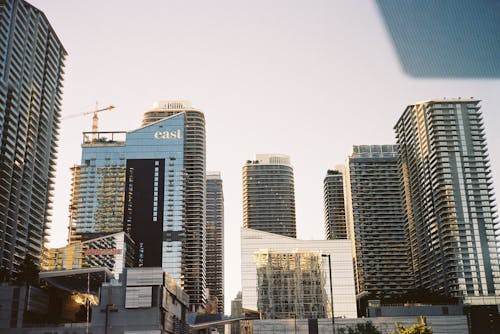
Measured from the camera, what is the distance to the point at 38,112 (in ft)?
608

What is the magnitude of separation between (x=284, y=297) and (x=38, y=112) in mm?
96112

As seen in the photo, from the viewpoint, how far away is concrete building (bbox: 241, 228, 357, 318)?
153m

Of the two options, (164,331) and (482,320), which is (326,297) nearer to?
(482,320)

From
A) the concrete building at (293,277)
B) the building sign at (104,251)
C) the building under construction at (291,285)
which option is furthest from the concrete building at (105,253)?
the building under construction at (291,285)

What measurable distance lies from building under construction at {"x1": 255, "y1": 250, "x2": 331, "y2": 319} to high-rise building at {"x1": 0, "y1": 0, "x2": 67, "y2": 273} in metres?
66.6

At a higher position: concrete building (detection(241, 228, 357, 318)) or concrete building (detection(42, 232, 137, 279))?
concrete building (detection(42, 232, 137, 279))

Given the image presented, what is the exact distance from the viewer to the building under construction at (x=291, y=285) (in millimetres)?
152375

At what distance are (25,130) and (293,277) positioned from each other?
89.7 meters

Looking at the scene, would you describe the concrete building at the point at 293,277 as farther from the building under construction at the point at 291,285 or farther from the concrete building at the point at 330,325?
the concrete building at the point at 330,325

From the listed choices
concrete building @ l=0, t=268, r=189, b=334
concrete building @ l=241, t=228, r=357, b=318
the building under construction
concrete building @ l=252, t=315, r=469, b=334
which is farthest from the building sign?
concrete building @ l=0, t=268, r=189, b=334

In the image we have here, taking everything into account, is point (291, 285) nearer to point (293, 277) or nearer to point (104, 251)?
point (293, 277)

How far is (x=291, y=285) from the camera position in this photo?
15475 cm

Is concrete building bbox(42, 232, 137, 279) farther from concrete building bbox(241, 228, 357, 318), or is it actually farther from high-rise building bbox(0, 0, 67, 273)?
concrete building bbox(241, 228, 357, 318)

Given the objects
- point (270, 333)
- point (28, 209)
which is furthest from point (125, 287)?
point (28, 209)
